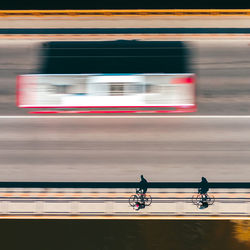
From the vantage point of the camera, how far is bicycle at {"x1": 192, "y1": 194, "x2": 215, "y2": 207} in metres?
19.9

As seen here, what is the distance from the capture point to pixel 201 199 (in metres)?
20.0

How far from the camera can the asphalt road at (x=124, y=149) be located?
20.2 metres

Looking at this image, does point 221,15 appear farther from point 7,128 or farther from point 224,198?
point 7,128

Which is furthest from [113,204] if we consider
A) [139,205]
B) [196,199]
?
[196,199]

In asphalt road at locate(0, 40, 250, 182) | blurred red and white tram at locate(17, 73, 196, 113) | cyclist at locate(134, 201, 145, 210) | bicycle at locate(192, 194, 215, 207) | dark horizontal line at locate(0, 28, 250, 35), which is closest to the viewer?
blurred red and white tram at locate(17, 73, 196, 113)

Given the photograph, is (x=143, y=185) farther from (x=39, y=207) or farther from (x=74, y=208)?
(x=39, y=207)

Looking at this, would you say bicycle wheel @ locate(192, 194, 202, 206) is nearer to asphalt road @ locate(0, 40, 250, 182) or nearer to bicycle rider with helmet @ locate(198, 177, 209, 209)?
bicycle rider with helmet @ locate(198, 177, 209, 209)

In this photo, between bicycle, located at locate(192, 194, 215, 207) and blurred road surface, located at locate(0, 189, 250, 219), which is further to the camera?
bicycle, located at locate(192, 194, 215, 207)

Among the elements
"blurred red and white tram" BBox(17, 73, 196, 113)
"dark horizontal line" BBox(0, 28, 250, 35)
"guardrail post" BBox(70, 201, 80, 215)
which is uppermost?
"dark horizontal line" BBox(0, 28, 250, 35)

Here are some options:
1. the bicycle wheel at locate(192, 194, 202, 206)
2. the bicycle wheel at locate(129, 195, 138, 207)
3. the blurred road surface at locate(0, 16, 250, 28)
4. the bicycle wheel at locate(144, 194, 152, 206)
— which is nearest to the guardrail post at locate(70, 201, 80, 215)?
the bicycle wheel at locate(129, 195, 138, 207)

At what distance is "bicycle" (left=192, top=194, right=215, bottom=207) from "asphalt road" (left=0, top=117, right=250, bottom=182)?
3.62ft

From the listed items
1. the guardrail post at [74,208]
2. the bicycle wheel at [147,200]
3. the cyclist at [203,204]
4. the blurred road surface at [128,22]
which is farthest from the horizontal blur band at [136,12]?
the guardrail post at [74,208]
